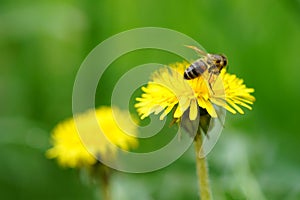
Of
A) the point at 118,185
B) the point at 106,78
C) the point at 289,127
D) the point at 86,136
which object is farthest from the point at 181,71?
the point at 106,78

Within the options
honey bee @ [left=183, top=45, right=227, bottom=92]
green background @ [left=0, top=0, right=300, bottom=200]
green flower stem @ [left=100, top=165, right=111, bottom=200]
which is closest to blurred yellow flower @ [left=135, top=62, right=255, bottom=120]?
honey bee @ [left=183, top=45, right=227, bottom=92]

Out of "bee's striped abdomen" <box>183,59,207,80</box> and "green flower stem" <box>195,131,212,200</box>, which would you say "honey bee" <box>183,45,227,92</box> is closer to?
"bee's striped abdomen" <box>183,59,207,80</box>

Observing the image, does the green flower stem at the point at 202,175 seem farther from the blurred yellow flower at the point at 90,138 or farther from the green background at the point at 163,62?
the blurred yellow flower at the point at 90,138

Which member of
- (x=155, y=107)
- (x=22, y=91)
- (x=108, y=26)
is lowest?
(x=155, y=107)

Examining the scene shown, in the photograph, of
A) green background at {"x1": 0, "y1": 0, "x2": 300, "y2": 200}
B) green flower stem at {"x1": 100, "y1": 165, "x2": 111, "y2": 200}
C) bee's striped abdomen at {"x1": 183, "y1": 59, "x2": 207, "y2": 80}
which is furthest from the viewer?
green background at {"x1": 0, "y1": 0, "x2": 300, "y2": 200}

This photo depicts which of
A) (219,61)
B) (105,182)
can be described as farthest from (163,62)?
(219,61)

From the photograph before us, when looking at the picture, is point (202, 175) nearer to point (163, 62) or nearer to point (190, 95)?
point (190, 95)

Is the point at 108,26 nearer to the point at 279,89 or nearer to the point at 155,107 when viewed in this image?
the point at 279,89
